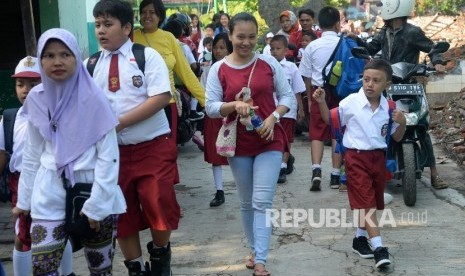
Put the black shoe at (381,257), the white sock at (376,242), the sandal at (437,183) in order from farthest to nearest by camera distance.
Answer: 1. the sandal at (437,183)
2. the white sock at (376,242)
3. the black shoe at (381,257)

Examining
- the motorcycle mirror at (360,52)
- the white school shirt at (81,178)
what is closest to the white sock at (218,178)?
the motorcycle mirror at (360,52)

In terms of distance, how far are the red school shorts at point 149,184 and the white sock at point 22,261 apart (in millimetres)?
605

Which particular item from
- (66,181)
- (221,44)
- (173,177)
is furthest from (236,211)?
(66,181)

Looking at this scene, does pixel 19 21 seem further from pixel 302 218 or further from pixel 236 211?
pixel 302 218

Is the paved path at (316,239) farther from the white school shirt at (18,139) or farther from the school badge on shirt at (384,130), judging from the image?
the white school shirt at (18,139)

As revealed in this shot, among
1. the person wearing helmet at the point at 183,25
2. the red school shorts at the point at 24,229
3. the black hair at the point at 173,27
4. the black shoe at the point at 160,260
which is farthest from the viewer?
the person wearing helmet at the point at 183,25

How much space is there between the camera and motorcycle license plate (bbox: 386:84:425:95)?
770 cm

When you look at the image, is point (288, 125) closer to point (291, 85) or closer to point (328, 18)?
point (291, 85)

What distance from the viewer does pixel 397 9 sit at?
8.10 m

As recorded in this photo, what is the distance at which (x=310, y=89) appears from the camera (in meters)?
9.30

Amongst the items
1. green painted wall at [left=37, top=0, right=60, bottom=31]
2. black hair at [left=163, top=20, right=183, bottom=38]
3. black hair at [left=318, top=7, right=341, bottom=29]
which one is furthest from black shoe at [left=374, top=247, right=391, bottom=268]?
green painted wall at [left=37, top=0, right=60, bottom=31]

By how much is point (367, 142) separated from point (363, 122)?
16 centimetres

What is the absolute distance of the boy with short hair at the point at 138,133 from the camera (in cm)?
495

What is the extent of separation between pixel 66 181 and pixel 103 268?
1.81 ft
